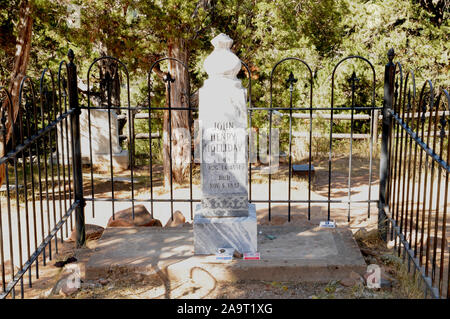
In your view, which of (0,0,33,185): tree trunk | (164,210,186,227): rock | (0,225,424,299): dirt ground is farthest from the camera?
(0,0,33,185): tree trunk

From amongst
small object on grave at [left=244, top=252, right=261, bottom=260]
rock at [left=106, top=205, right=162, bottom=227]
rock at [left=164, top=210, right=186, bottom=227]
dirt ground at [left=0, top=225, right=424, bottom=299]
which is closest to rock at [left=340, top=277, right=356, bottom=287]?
dirt ground at [left=0, top=225, right=424, bottom=299]

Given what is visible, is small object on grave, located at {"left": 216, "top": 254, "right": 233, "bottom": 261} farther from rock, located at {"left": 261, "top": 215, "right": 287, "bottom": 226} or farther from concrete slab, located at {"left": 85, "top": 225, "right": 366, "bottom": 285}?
rock, located at {"left": 261, "top": 215, "right": 287, "bottom": 226}

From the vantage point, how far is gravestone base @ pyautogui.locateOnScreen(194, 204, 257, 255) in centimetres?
471

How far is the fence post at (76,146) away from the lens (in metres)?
5.17

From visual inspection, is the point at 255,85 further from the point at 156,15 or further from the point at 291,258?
the point at 291,258

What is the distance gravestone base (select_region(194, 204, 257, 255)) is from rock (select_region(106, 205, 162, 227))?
4.12 ft

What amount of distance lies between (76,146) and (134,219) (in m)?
1.11

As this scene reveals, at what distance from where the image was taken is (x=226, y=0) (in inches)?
381

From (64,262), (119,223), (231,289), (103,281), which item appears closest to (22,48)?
(119,223)

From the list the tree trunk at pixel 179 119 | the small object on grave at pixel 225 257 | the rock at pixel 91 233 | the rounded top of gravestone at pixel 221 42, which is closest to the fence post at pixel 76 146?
the rock at pixel 91 233

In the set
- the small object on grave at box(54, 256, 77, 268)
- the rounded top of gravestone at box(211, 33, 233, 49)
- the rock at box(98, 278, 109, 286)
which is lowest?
the rock at box(98, 278, 109, 286)

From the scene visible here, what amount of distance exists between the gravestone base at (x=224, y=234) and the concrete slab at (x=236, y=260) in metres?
0.12

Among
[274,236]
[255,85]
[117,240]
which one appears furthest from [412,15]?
[117,240]

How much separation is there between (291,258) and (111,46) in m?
6.04
